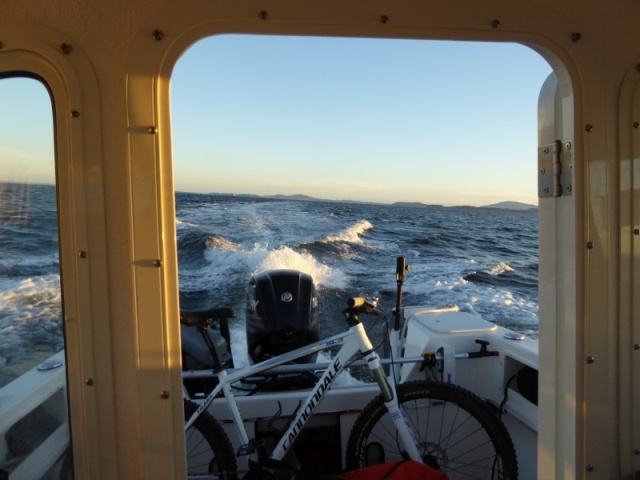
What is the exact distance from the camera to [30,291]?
3.49 feet

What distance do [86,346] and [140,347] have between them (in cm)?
11

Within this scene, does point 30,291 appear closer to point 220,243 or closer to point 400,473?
point 400,473

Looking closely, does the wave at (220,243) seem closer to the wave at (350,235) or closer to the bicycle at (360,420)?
the wave at (350,235)

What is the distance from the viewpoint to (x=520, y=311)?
26.2 feet

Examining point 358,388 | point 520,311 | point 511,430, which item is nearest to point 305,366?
point 358,388

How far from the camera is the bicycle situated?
6.57 ft

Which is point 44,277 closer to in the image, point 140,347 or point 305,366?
point 140,347

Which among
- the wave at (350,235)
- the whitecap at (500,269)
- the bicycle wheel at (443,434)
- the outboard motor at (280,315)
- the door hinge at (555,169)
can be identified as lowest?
the whitecap at (500,269)

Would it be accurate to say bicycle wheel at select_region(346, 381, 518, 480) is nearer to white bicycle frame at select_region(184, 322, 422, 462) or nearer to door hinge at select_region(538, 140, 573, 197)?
white bicycle frame at select_region(184, 322, 422, 462)

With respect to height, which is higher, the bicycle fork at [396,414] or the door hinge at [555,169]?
the door hinge at [555,169]

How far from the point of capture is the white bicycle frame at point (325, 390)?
200 cm

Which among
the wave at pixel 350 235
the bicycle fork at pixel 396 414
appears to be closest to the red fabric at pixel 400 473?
the bicycle fork at pixel 396 414

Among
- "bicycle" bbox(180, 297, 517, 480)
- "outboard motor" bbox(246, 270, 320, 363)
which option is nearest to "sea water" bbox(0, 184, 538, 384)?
"bicycle" bbox(180, 297, 517, 480)

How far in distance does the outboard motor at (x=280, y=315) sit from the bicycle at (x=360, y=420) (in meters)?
0.62
